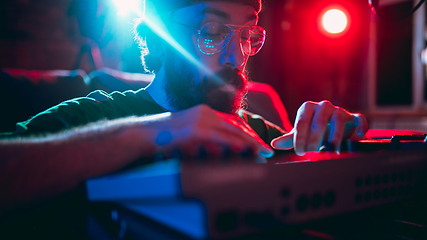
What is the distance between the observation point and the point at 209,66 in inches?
43.9

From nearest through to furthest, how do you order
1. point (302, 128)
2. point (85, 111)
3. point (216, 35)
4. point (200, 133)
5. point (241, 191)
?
1. point (241, 191)
2. point (200, 133)
3. point (302, 128)
4. point (85, 111)
5. point (216, 35)

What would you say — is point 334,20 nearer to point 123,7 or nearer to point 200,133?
point 123,7

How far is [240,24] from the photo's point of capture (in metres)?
1.10

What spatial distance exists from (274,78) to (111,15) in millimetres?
2587

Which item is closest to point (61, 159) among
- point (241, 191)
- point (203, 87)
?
point (241, 191)

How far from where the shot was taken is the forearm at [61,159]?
1.38 feet

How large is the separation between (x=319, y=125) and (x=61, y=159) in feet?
1.75

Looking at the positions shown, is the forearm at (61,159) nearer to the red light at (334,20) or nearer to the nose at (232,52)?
the nose at (232,52)

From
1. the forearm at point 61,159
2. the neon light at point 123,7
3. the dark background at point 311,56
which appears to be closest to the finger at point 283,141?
the forearm at point 61,159

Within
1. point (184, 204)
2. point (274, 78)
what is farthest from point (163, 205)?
point (274, 78)

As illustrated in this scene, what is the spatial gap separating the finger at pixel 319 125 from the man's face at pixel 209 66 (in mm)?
540

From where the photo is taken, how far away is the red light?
3.12 meters

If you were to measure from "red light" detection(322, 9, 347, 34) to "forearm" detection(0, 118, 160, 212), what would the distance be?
3387 mm

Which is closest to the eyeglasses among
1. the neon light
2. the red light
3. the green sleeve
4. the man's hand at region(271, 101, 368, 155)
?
the green sleeve
